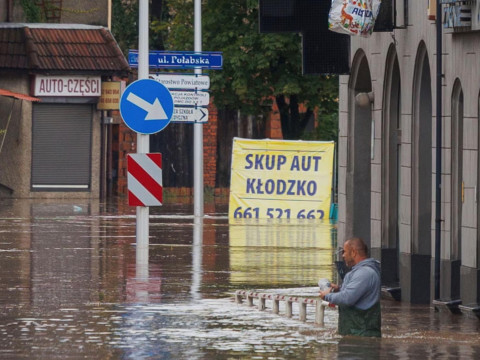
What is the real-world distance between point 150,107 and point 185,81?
14.3 m

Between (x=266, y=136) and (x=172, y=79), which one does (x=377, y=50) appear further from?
(x=266, y=136)

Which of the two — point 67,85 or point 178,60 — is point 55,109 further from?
point 178,60

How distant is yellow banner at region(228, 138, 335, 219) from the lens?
34219mm

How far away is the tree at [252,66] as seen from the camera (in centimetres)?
4312

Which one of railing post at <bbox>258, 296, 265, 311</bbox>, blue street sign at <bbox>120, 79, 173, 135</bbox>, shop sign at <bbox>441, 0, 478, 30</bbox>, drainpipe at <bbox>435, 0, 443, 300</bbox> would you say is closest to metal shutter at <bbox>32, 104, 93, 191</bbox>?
blue street sign at <bbox>120, 79, 173, 135</bbox>

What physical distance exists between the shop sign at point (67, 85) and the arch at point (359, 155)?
22689 mm

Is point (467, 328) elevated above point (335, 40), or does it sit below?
below

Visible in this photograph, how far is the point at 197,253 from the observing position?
2377 cm

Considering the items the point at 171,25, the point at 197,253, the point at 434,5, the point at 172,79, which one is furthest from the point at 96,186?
the point at 434,5

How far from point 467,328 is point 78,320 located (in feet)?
11.7

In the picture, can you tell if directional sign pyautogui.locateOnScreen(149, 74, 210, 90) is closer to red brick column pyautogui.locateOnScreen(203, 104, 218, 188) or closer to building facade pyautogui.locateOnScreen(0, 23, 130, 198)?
building facade pyautogui.locateOnScreen(0, 23, 130, 198)

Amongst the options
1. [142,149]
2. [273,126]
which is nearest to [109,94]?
[273,126]

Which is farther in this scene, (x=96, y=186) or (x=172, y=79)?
(x=96, y=186)

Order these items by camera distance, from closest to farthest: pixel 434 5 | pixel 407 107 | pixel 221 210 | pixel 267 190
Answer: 1. pixel 434 5
2. pixel 407 107
3. pixel 267 190
4. pixel 221 210
